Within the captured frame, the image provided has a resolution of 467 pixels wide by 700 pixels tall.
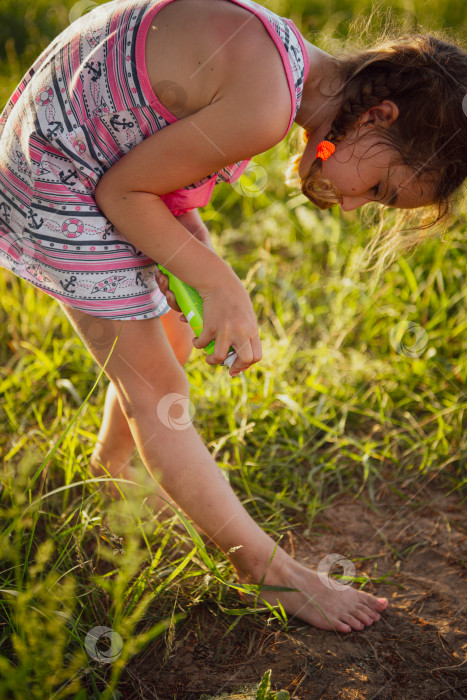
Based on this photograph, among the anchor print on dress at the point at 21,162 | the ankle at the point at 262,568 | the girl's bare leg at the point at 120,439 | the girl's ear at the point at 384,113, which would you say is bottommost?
the ankle at the point at 262,568

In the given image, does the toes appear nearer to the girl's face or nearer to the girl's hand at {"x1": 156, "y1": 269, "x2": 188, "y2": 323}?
the girl's hand at {"x1": 156, "y1": 269, "x2": 188, "y2": 323}

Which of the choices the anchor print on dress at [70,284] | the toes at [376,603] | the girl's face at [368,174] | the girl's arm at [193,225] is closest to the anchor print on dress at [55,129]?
the anchor print on dress at [70,284]

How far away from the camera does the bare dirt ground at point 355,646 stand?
111 centimetres

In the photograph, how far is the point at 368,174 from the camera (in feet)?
3.82

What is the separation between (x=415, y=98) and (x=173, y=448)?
795 millimetres

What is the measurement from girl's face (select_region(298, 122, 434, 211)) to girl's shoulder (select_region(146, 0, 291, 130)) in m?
0.20

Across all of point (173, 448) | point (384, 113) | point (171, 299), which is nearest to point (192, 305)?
point (171, 299)

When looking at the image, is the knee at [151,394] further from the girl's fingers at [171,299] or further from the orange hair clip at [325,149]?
the orange hair clip at [325,149]

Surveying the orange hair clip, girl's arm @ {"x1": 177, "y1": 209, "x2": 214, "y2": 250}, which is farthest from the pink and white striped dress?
girl's arm @ {"x1": 177, "y1": 209, "x2": 214, "y2": 250}

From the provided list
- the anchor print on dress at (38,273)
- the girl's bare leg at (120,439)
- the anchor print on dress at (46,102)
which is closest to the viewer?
the anchor print on dress at (46,102)

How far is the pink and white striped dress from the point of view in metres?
1.06

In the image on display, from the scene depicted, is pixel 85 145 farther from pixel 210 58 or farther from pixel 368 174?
pixel 368 174

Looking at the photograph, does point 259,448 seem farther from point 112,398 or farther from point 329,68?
point 329,68

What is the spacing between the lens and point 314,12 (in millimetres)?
3736
